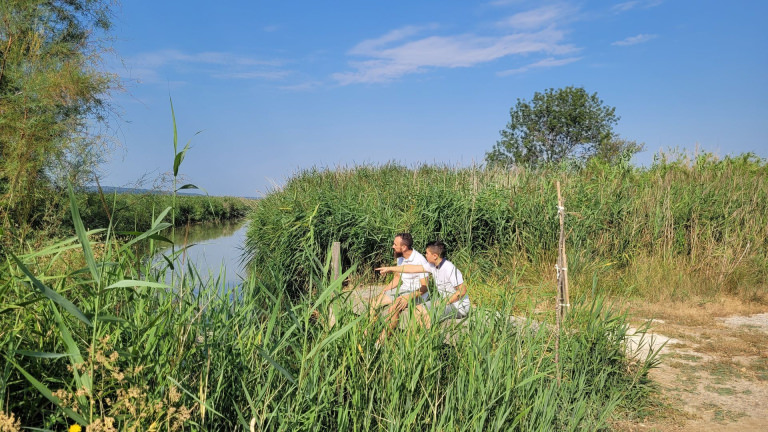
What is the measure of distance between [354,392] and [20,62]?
12406 mm

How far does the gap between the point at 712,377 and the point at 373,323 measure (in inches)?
162

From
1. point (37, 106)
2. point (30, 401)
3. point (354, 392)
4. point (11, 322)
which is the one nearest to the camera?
point (30, 401)

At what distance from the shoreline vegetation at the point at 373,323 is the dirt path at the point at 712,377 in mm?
235

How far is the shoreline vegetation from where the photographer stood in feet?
6.79

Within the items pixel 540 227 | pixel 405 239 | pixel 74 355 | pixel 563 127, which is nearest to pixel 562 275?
pixel 405 239

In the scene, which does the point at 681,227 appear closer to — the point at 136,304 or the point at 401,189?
the point at 401,189

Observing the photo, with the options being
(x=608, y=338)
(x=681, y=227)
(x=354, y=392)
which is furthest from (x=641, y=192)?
(x=354, y=392)

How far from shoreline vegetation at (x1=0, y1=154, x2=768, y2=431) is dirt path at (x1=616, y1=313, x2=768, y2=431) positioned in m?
0.24

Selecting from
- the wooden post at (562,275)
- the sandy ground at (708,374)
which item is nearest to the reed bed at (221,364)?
the sandy ground at (708,374)

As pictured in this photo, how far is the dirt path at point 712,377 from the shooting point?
4191 mm

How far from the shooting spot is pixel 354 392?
2574 mm

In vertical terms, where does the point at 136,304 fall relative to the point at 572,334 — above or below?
above

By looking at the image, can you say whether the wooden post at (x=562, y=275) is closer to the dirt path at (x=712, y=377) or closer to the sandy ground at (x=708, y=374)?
the sandy ground at (x=708, y=374)

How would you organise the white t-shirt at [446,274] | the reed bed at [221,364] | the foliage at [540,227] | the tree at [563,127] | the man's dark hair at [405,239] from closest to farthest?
the reed bed at [221,364], the white t-shirt at [446,274], the man's dark hair at [405,239], the foliage at [540,227], the tree at [563,127]
